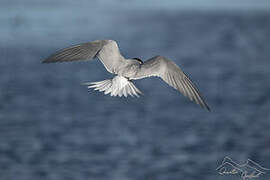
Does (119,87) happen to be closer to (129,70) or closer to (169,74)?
(129,70)

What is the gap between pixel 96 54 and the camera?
6.19 metres

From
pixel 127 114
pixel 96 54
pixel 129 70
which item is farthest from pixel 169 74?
pixel 127 114

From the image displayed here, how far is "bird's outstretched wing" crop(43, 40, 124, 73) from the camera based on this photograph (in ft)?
19.6

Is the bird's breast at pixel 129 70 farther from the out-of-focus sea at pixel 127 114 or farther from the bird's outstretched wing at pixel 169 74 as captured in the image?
the out-of-focus sea at pixel 127 114

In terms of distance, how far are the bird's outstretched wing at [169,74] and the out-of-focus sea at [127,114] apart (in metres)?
5.29

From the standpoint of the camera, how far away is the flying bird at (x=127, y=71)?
225 inches

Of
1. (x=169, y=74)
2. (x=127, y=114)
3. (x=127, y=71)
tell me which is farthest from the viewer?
(x=127, y=114)

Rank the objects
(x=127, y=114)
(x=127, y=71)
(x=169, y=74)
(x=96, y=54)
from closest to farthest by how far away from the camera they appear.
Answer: (x=127, y=71) → (x=169, y=74) → (x=96, y=54) → (x=127, y=114)

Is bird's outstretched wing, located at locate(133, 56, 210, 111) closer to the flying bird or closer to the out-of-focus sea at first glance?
the flying bird

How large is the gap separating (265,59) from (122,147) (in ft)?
36.8

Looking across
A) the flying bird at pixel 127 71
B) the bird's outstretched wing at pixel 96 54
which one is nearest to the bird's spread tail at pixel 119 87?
the flying bird at pixel 127 71

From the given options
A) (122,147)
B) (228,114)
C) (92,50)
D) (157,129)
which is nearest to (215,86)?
(228,114)

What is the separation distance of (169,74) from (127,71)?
459 millimetres

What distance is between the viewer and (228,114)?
1552 cm
